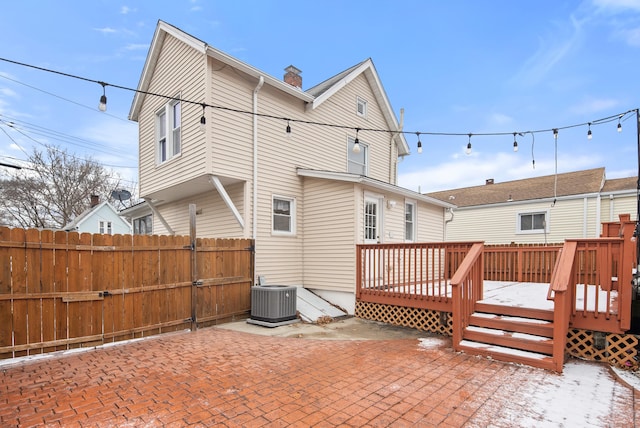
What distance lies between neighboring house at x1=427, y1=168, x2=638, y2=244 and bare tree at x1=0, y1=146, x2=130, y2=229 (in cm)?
2512

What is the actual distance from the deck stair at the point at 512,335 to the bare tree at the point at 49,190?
87.4 ft

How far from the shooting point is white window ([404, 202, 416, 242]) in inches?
412

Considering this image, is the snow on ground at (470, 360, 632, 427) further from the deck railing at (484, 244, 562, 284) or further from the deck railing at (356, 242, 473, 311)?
the deck railing at (484, 244, 562, 284)

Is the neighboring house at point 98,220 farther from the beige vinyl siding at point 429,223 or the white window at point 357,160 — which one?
the beige vinyl siding at point 429,223

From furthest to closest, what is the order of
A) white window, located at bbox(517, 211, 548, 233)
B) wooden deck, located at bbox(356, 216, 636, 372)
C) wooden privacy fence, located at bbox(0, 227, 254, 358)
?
white window, located at bbox(517, 211, 548, 233), wooden privacy fence, located at bbox(0, 227, 254, 358), wooden deck, located at bbox(356, 216, 636, 372)

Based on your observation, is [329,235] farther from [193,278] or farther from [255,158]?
[193,278]

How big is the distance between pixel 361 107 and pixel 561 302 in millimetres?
9411

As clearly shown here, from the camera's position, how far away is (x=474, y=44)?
11.0 m

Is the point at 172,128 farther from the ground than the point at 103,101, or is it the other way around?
the point at 172,128

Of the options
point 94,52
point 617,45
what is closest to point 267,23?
point 94,52

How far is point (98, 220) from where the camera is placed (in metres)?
22.1

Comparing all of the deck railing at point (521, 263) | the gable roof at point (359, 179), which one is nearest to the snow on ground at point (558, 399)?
the gable roof at point (359, 179)

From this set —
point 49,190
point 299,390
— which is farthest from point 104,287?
point 49,190

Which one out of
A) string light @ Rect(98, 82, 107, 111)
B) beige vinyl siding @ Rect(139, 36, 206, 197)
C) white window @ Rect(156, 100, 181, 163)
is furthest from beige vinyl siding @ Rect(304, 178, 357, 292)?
string light @ Rect(98, 82, 107, 111)
